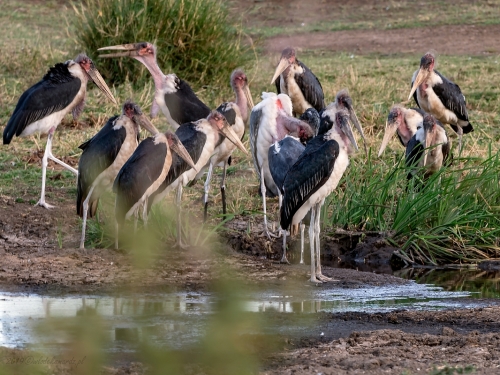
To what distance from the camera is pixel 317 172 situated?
218 inches

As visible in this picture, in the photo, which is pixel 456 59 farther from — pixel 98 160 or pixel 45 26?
pixel 98 160

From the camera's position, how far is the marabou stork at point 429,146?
7.21 metres

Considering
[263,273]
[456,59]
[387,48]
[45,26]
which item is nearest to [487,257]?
[263,273]

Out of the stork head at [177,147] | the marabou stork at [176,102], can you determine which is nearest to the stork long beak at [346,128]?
the stork head at [177,147]

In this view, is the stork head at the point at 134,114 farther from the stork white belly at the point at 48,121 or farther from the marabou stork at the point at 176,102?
the stork white belly at the point at 48,121

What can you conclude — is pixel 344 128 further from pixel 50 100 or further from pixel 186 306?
pixel 50 100

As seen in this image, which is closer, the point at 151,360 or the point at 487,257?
the point at 151,360

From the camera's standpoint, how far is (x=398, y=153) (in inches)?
320

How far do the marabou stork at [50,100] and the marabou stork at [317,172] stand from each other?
85.4 inches

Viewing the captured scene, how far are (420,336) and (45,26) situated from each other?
12.6m

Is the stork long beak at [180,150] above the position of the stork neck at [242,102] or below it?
below

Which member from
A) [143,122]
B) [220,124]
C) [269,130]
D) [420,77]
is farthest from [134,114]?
[420,77]

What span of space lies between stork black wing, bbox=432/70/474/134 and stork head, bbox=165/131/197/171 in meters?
3.25

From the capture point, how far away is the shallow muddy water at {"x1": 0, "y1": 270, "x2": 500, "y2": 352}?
4418 millimetres
